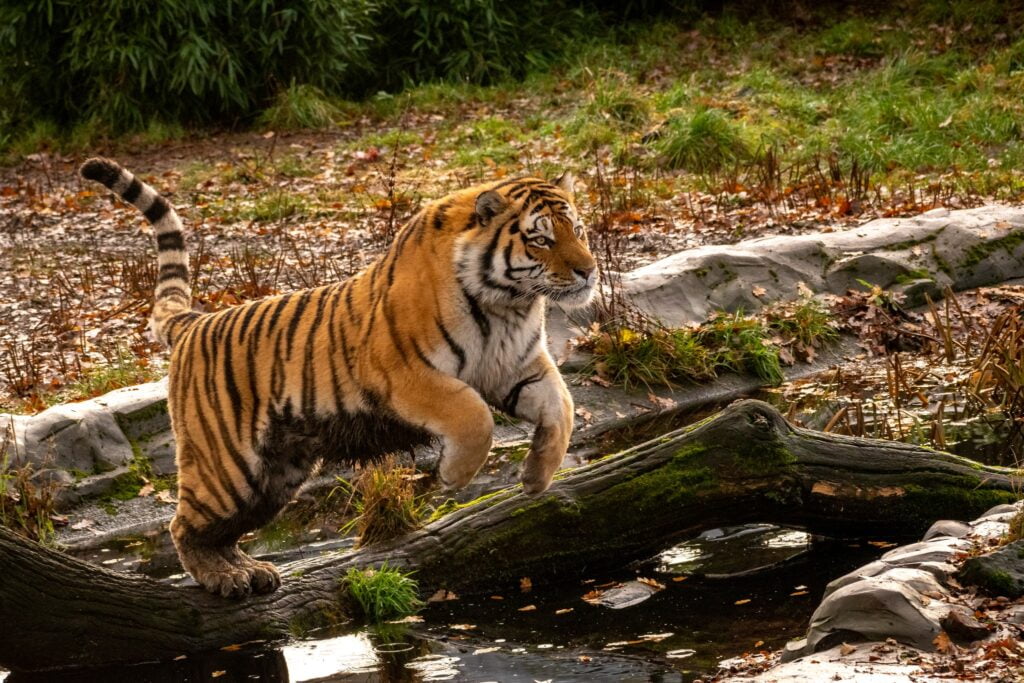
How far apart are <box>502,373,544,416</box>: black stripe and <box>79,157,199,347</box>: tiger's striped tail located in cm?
157

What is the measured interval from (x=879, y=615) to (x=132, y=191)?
11.4 ft

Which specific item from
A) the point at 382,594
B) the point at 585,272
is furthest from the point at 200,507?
the point at 585,272

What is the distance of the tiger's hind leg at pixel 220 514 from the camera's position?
5.16 metres

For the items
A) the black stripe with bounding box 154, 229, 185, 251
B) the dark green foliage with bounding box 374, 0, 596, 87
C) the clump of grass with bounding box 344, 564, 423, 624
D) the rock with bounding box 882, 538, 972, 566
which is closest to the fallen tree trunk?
the clump of grass with bounding box 344, 564, 423, 624

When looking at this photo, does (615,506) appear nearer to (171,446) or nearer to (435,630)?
(435,630)

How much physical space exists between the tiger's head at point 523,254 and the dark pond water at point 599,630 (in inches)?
56.6

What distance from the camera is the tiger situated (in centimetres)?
468

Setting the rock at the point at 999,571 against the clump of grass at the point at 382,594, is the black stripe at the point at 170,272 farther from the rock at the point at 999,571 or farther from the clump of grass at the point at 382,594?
the rock at the point at 999,571

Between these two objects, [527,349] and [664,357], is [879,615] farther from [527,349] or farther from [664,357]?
[664,357]

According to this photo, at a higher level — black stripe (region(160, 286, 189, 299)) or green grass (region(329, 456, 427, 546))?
black stripe (region(160, 286, 189, 299))

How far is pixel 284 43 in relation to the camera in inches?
704

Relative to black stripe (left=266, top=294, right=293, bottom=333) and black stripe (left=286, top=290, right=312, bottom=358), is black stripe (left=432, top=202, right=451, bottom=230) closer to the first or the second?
black stripe (left=286, top=290, right=312, bottom=358)

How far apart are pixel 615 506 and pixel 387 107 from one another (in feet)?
43.4

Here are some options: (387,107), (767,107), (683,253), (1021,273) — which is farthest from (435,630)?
(387,107)
